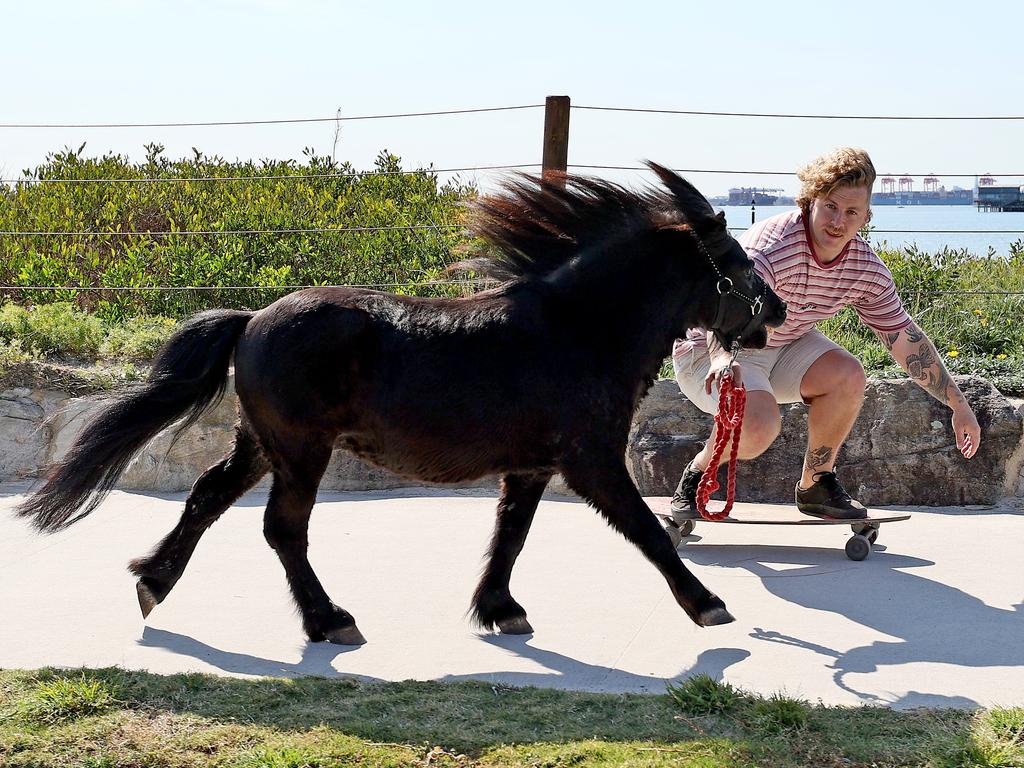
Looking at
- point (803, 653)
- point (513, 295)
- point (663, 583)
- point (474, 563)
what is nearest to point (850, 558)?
point (663, 583)

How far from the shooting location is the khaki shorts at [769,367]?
16.9 feet

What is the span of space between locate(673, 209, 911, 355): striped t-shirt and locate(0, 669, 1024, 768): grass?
2.00 metres

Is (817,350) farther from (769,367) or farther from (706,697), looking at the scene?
(706,697)

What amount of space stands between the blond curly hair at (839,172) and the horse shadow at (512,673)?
1962 millimetres

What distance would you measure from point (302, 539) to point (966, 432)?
8.90 feet

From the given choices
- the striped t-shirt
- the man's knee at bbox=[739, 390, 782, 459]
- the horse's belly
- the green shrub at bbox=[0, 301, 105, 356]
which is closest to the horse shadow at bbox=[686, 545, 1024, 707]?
the man's knee at bbox=[739, 390, 782, 459]

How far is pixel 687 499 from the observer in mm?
5164

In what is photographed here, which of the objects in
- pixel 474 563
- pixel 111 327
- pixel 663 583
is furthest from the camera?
pixel 111 327

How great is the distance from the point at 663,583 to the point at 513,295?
1.37 meters

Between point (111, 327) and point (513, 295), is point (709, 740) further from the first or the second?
point (111, 327)

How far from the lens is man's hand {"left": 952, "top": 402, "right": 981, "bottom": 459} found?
4.88m

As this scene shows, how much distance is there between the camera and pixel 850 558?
5.14 meters

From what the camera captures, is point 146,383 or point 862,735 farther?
point 146,383

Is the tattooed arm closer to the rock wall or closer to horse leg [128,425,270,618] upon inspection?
the rock wall
